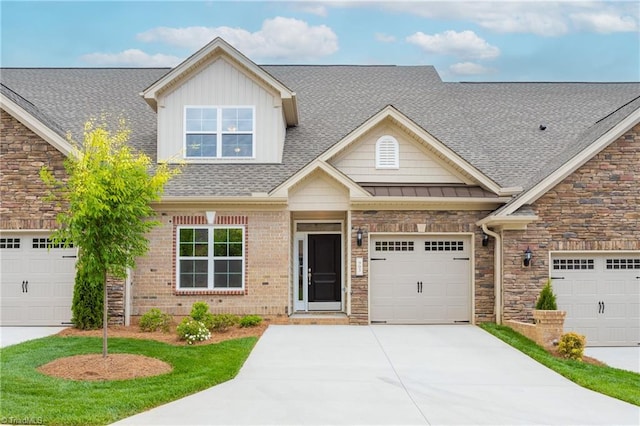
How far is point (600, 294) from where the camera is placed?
14.5 m

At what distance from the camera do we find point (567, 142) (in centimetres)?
1823

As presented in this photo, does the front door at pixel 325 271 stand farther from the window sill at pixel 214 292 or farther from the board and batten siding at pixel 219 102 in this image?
the board and batten siding at pixel 219 102

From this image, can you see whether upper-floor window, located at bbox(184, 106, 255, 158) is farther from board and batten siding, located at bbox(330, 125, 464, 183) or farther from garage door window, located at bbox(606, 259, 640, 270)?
garage door window, located at bbox(606, 259, 640, 270)

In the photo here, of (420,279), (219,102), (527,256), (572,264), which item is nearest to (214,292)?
(219,102)

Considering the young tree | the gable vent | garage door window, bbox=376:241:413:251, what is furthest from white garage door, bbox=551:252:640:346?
the young tree

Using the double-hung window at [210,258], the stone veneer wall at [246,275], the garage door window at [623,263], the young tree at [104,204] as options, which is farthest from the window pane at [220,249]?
the garage door window at [623,263]

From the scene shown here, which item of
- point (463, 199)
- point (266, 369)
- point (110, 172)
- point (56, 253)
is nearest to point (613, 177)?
point (463, 199)

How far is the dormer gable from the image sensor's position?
16062 mm

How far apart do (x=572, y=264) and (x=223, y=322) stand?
879 centimetres

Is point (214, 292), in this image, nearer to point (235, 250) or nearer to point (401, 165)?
point (235, 250)

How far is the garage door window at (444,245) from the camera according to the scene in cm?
1531

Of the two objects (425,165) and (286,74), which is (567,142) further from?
(286,74)

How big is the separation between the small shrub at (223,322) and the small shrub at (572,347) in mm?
7290

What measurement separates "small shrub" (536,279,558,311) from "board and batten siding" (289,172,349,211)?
203 inches
